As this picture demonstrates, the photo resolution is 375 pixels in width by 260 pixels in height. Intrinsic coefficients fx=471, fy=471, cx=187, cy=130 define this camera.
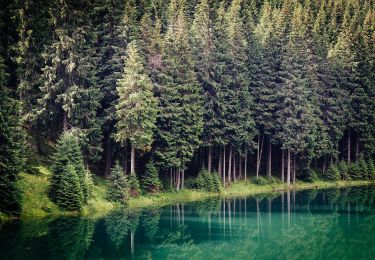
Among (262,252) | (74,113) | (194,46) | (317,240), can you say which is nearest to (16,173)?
(74,113)

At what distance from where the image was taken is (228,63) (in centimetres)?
5847

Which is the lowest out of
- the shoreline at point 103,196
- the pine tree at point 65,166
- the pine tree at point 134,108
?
the shoreline at point 103,196

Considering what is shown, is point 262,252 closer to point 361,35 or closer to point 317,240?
point 317,240

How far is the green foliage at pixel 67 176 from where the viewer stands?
3697 centimetres

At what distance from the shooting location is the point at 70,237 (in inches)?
1140

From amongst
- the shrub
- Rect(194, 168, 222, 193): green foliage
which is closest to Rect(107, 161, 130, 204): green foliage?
the shrub

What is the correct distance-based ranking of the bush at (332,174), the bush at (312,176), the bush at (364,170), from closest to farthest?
the bush at (312,176), the bush at (332,174), the bush at (364,170)

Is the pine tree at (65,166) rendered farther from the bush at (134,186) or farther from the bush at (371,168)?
the bush at (371,168)

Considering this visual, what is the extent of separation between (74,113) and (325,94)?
138ft

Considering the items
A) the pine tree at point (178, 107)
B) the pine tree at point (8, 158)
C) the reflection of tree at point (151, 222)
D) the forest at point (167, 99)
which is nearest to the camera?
the reflection of tree at point (151, 222)

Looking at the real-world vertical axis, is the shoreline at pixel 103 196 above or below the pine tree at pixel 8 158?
below

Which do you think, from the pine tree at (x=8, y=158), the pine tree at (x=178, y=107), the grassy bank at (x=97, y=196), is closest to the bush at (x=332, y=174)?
the grassy bank at (x=97, y=196)

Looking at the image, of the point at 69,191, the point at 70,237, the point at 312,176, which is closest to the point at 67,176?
the point at 69,191

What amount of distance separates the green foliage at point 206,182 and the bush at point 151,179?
6.37m
